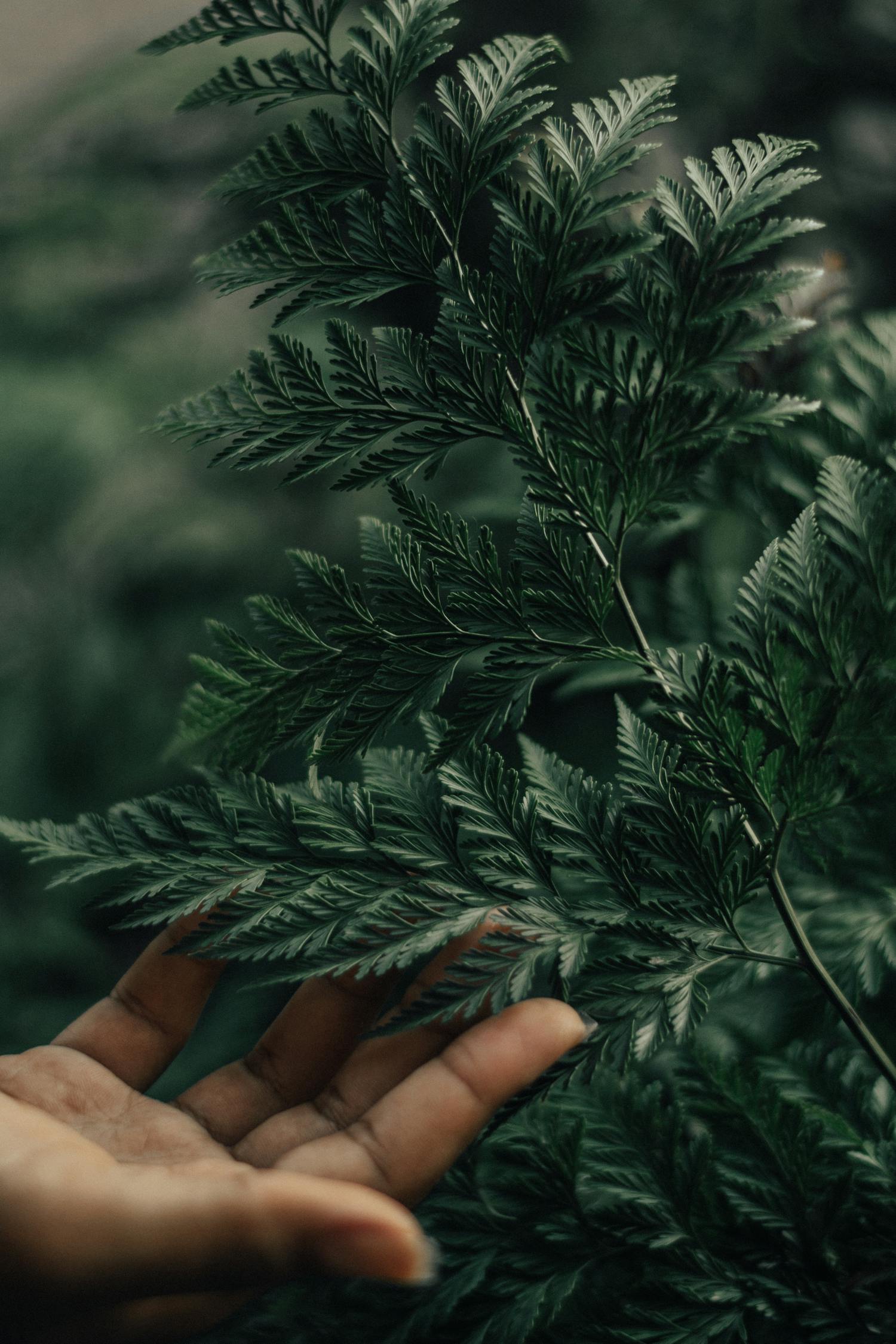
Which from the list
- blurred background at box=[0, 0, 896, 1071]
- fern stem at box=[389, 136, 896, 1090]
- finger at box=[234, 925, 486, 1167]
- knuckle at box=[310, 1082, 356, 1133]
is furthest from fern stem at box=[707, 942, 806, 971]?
blurred background at box=[0, 0, 896, 1071]

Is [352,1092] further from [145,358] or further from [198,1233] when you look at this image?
[145,358]

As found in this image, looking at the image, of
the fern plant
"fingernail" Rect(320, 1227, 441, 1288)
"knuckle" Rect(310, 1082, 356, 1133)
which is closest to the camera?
"fingernail" Rect(320, 1227, 441, 1288)

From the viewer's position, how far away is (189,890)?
60 cm

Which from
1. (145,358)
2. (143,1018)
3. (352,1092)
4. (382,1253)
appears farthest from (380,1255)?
(145,358)

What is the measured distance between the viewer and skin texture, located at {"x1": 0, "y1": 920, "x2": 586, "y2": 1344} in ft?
1.60

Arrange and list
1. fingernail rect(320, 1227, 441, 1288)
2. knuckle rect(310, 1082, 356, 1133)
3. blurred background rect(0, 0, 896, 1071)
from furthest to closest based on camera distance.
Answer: blurred background rect(0, 0, 896, 1071)
knuckle rect(310, 1082, 356, 1133)
fingernail rect(320, 1227, 441, 1288)

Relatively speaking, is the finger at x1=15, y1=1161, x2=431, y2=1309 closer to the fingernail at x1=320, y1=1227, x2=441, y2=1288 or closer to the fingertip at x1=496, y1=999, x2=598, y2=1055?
the fingernail at x1=320, y1=1227, x2=441, y2=1288

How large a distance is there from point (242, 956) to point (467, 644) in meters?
0.22

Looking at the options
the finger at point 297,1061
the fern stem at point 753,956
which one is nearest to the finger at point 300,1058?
the finger at point 297,1061

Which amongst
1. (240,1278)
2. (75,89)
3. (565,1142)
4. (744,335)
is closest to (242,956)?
(240,1278)

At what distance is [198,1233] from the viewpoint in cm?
50

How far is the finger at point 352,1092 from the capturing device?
67 centimetres

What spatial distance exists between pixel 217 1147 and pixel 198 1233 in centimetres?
19

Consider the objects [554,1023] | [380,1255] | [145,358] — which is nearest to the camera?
[380,1255]
